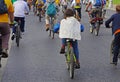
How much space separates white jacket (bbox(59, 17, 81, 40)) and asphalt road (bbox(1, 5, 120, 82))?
877mm

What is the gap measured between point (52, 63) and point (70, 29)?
79.3 inches

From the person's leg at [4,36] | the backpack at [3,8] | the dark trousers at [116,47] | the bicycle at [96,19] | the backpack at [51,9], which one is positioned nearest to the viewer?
the backpack at [3,8]

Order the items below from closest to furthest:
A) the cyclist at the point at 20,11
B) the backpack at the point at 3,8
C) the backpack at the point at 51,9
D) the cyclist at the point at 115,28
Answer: the backpack at the point at 3,8, the cyclist at the point at 115,28, the cyclist at the point at 20,11, the backpack at the point at 51,9

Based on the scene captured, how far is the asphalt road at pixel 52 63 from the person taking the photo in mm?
10188

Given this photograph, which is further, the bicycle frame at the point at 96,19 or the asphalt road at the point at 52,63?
the bicycle frame at the point at 96,19

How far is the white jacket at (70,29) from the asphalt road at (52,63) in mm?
877

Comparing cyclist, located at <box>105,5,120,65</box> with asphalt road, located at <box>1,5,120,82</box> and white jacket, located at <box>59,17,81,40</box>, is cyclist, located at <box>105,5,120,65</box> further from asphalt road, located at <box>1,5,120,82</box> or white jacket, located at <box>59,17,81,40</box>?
white jacket, located at <box>59,17,81,40</box>

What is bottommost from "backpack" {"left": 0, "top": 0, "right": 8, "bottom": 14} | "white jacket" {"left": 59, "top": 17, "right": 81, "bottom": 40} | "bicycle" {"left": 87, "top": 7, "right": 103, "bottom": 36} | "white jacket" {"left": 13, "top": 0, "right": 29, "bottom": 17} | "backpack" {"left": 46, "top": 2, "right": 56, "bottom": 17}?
"bicycle" {"left": 87, "top": 7, "right": 103, "bottom": 36}

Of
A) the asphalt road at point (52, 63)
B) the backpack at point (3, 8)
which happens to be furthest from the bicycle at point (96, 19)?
the backpack at point (3, 8)

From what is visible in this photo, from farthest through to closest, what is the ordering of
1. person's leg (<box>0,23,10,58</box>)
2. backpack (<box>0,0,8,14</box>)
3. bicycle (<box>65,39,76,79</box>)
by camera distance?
person's leg (<box>0,23,10,58</box>) < backpack (<box>0,0,8,14</box>) < bicycle (<box>65,39,76,79</box>)

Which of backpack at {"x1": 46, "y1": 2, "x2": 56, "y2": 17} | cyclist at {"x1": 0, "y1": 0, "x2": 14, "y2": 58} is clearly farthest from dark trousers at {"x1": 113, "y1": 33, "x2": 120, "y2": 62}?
backpack at {"x1": 46, "y1": 2, "x2": 56, "y2": 17}

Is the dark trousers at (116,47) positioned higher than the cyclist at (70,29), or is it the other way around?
the cyclist at (70,29)

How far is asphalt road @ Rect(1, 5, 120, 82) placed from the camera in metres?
10.2

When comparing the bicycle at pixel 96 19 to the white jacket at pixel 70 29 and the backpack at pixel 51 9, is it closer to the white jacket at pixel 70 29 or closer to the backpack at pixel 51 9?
the backpack at pixel 51 9
